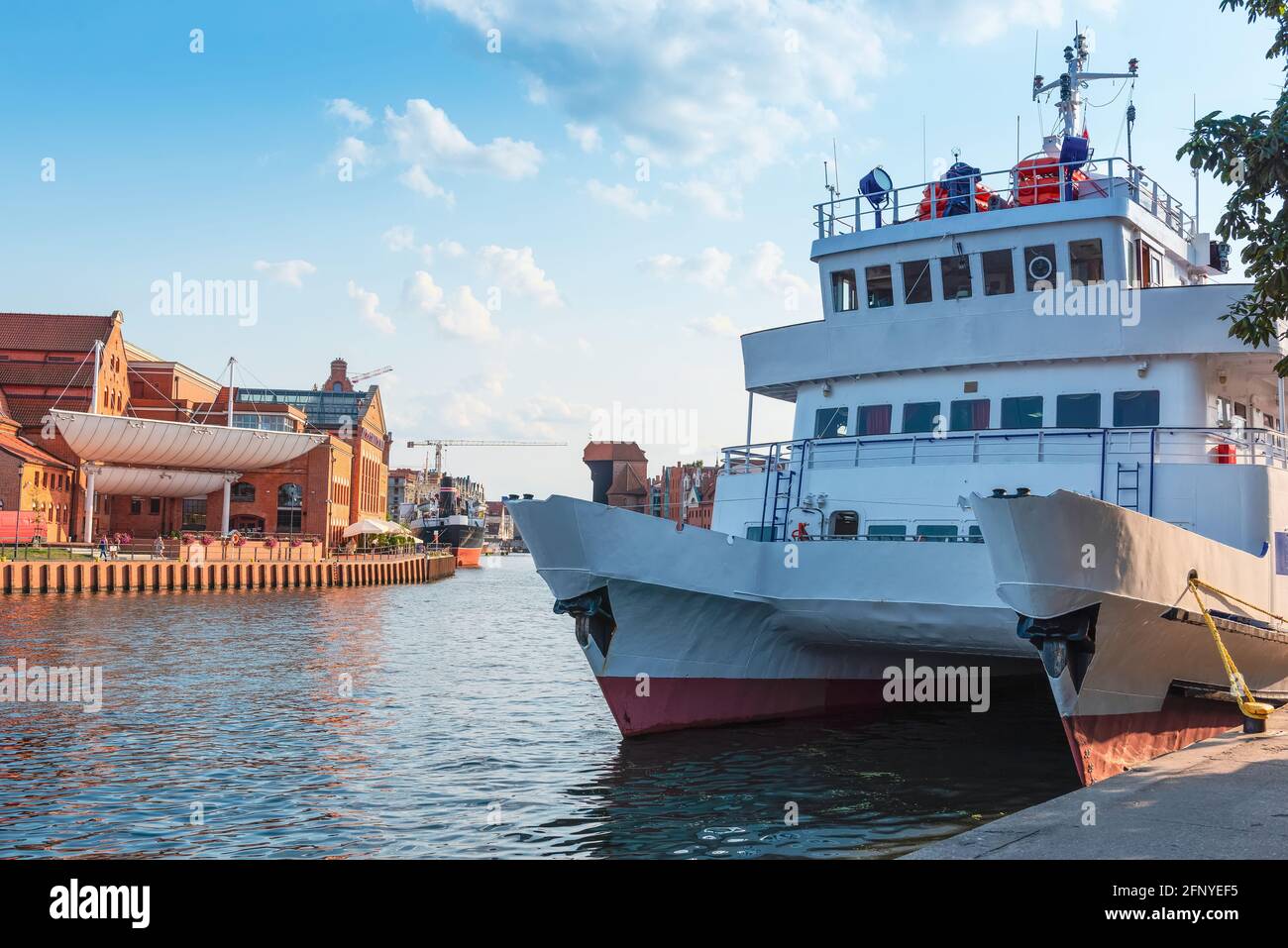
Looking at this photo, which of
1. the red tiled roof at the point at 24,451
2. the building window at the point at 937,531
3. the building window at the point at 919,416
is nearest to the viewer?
the building window at the point at 937,531

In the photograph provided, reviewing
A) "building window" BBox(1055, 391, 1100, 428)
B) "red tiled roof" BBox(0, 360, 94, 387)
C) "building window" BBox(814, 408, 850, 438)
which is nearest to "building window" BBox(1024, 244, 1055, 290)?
"building window" BBox(1055, 391, 1100, 428)

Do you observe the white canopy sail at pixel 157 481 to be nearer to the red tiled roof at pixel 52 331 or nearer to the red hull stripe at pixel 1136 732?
the red tiled roof at pixel 52 331

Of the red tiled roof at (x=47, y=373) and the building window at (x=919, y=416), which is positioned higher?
the red tiled roof at (x=47, y=373)

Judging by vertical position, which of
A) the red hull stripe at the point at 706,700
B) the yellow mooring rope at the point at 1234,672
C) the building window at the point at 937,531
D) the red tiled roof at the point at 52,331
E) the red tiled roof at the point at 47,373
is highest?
the red tiled roof at the point at 52,331

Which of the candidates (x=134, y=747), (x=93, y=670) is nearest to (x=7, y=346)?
(x=93, y=670)

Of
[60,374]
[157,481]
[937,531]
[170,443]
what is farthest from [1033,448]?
[60,374]

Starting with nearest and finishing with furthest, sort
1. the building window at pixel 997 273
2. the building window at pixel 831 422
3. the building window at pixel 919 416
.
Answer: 1. the building window at pixel 997 273
2. the building window at pixel 919 416
3. the building window at pixel 831 422

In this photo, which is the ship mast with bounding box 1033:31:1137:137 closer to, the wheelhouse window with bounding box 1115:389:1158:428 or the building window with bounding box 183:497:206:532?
the wheelhouse window with bounding box 1115:389:1158:428

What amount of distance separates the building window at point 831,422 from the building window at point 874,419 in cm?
25

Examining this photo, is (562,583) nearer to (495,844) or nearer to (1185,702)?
(495,844)

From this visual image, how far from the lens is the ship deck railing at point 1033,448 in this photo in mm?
13898

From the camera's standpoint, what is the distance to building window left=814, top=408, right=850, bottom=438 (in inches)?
664

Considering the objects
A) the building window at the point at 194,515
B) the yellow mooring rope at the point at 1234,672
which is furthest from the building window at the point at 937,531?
the building window at the point at 194,515

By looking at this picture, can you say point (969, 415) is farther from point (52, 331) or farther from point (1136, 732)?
point (52, 331)
